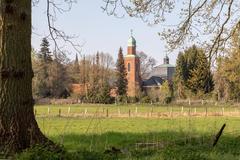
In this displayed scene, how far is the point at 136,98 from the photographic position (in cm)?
9819

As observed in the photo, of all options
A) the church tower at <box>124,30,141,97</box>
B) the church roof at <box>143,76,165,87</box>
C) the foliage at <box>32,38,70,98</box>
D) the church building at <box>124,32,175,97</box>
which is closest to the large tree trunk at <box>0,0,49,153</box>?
the foliage at <box>32,38,70,98</box>

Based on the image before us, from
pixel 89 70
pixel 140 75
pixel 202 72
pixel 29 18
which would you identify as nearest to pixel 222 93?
pixel 89 70

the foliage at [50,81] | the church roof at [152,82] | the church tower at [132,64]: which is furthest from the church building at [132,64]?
the foliage at [50,81]

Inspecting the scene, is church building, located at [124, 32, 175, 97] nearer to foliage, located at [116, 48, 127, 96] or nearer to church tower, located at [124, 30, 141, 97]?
church tower, located at [124, 30, 141, 97]

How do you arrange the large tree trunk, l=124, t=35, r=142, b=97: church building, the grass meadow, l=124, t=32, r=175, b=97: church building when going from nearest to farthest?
1. the grass meadow
2. the large tree trunk
3. l=124, t=32, r=175, b=97: church building
4. l=124, t=35, r=142, b=97: church building

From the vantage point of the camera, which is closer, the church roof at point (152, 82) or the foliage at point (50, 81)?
the foliage at point (50, 81)

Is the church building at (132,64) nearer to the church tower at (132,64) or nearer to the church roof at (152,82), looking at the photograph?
the church tower at (132,64)

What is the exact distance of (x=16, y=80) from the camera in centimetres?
866

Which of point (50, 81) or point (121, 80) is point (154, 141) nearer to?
point (50, 81)

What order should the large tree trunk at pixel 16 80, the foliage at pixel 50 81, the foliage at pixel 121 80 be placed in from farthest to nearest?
the foliage at pixel 121 80 < the foliage at pixel 50 81 < the large tree trunk at pixel 16 80

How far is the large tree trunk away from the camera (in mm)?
8445

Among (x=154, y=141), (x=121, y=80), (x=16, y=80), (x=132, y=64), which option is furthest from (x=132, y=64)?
(x=16, y=80)

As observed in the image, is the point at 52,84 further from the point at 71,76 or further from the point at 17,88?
the point at 17,88

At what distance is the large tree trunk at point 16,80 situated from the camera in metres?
8.45
